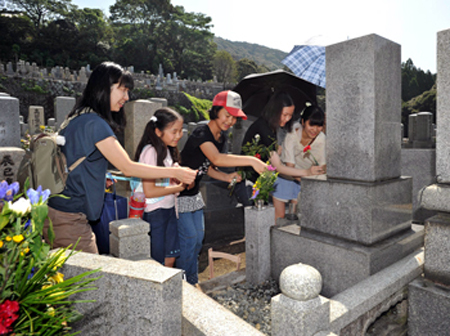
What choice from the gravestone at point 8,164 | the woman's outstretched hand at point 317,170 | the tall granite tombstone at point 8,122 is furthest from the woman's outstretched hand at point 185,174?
the tall granite tombstone at point 8,122

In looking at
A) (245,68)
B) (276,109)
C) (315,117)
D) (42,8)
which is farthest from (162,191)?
(245,68)

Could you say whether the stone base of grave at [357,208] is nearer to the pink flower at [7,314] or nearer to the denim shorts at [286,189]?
the denim shorts at [286,189]

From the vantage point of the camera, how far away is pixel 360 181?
324 cm

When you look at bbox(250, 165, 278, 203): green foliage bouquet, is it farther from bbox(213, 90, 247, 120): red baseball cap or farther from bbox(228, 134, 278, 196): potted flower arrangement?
bbox(213, 90, 247, 120): red baseball cap

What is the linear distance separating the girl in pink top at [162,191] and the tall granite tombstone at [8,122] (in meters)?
4.47

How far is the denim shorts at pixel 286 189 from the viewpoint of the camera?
4582 millimetres

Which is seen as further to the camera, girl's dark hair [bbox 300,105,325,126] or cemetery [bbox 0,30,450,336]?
girl's dark hair [bbox 300,105,325,126]

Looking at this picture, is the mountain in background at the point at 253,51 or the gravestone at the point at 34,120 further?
the mountain in background at the point at 253,51

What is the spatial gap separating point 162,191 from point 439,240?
2.49 meters

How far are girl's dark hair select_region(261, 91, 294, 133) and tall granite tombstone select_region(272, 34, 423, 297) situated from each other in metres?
0.90

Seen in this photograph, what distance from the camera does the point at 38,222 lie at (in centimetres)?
109

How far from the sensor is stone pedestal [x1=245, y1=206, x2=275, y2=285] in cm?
376

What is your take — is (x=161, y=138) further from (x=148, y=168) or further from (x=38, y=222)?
(x=38, y=222)

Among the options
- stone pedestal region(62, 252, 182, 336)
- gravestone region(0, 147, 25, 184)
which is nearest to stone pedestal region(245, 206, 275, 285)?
stone pedestal region(62, 252, 182, 336)
